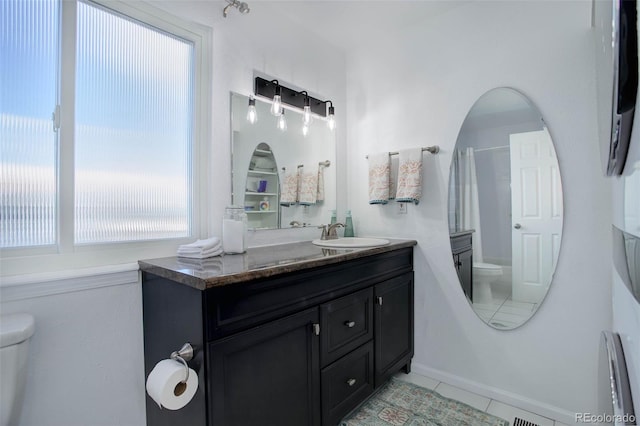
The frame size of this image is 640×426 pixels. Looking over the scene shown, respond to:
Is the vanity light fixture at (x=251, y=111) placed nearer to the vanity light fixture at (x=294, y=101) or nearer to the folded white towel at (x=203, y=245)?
the vanity light fixture at (x=294, y=101)

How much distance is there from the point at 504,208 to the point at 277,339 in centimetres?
155

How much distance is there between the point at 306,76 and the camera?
235 centimetres

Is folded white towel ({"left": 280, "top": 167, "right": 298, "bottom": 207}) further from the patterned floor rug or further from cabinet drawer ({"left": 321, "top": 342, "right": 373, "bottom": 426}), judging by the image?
the patterned floor rug

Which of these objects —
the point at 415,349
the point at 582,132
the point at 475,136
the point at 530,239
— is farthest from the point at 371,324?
the point at 582,132

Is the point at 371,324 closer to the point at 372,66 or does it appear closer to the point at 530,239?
the point at 530,239

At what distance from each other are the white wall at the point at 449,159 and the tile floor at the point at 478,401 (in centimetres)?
5

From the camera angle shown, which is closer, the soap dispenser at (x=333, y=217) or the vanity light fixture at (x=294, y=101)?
the vanity light fixture at (x=294, y=101)

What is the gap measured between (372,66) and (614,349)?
2.46 metres

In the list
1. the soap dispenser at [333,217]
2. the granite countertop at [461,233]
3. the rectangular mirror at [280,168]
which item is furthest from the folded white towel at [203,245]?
the granite countertop at [461,233]

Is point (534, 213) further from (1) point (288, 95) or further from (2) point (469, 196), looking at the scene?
(1) point (288, 95)

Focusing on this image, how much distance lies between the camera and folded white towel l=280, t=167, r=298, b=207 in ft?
7.01

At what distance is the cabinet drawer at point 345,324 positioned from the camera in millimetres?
1508

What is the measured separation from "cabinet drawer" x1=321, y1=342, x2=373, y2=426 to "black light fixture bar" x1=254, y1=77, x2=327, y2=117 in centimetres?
166

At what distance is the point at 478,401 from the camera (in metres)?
1.92
